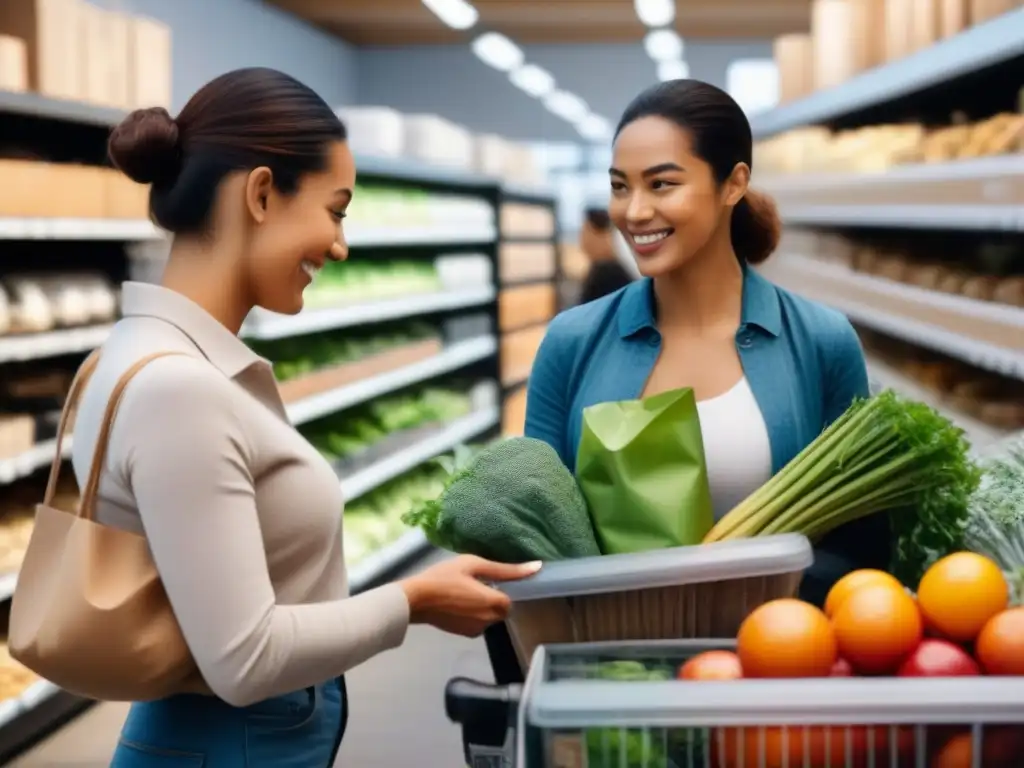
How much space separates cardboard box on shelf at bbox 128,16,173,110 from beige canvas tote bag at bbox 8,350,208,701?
365 cm

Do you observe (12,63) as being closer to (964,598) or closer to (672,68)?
(964,598)

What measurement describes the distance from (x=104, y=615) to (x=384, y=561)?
5229 millimetres

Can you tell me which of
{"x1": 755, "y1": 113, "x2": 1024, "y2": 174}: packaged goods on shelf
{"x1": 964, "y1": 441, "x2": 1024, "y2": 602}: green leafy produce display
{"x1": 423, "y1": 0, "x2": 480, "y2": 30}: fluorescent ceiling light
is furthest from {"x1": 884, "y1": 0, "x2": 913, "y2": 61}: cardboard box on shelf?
{"x1": 423, "y1": 0, "x2": 480, "y2": 30}: fluorescent ceiling light

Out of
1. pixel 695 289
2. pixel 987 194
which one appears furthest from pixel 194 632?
pixel 987 194

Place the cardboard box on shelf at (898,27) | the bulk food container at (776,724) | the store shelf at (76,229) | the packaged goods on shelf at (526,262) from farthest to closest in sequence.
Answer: the packaged goods on shelf at (526,262) < the cardboard box on shelf at (898,27) < the store shelf at (76,229) < the bulk food container at (776,724)

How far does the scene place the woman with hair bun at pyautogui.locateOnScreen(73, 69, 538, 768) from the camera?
1.29 metres

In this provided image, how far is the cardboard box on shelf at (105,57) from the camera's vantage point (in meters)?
4.48

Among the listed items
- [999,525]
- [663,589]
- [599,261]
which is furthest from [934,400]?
[663,589]

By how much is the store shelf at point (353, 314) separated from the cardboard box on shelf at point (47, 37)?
105cm

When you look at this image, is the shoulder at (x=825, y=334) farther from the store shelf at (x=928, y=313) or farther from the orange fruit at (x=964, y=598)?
the store shelf at (x=928, y=313)

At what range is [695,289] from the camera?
6.15 ft

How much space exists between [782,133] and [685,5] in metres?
5.34

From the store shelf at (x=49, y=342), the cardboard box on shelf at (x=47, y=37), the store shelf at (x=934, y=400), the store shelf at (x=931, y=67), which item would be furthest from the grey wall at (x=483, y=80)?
the store shelf at (x=49, y=342)

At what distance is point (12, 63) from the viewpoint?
4.00 meters
